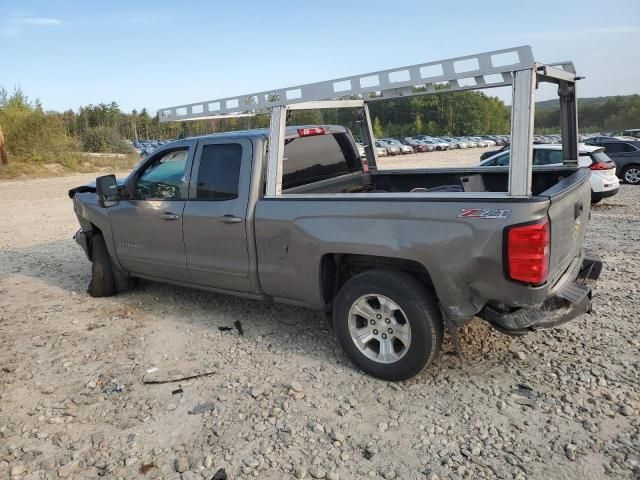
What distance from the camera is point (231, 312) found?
5.21 metres

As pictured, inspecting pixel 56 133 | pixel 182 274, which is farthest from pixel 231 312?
pixel 56 133

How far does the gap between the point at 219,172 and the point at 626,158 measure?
14.9m

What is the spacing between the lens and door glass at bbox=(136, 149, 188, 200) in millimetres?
4820

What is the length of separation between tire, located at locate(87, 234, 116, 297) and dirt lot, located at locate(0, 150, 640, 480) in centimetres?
51

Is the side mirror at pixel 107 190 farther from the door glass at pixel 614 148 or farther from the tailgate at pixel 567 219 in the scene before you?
the door glass at pixel 614 148

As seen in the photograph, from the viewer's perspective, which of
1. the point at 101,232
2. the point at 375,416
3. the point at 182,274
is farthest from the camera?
the point at 101,232

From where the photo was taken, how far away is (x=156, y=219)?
16.4 ft

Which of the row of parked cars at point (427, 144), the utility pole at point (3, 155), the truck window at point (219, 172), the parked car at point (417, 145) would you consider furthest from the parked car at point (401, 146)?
the truck window at point (219, 172)

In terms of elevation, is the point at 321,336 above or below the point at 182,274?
below

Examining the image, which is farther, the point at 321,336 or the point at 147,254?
the point at 147,254

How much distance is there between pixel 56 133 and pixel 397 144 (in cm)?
2784

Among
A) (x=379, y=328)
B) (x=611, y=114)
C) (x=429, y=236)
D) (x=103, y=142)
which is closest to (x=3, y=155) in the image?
(x=103, y=142)

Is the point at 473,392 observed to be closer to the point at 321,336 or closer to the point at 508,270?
the point at 508,270

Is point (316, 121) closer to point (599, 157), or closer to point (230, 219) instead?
point (230, 219)
